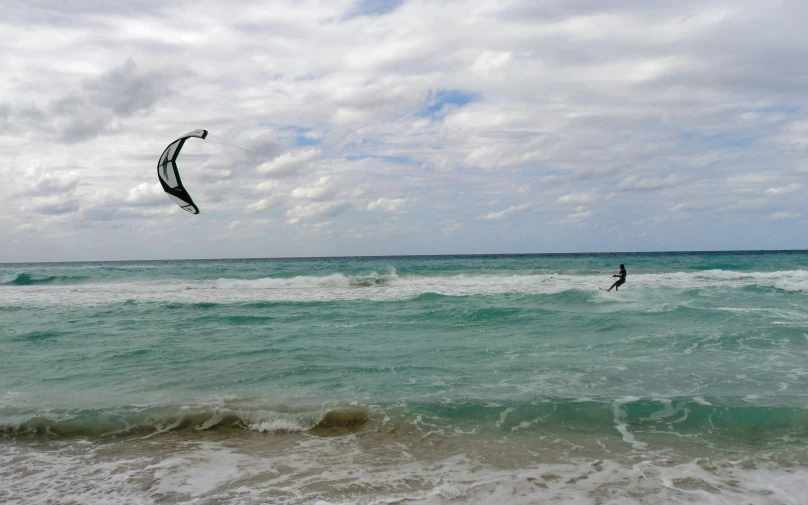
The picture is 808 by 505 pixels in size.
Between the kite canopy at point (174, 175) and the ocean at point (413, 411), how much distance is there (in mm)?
2997

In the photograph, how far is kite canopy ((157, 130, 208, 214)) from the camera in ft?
29.8

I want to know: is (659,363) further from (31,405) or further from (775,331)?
(31,405)

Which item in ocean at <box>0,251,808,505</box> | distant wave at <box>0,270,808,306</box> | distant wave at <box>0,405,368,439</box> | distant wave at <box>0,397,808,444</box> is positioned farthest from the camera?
Result: distant wave at <box>0,270,808,306</box>

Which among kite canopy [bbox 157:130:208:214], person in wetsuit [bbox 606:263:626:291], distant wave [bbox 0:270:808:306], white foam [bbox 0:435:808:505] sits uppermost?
kite canopy [bbox 157:130:208:214]

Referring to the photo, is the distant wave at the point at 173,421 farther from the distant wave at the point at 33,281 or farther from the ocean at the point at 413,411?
the distant wave at the point at 33,281

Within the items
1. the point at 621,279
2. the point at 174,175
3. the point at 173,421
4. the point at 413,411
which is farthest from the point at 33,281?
the point at 413,411

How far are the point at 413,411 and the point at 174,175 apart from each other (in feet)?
18.5

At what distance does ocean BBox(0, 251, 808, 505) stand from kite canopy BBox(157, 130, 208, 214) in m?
3.00

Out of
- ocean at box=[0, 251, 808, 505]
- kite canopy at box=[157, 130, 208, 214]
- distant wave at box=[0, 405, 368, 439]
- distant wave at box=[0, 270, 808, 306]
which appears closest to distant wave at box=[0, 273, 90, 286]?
distant wave at box=[0, 270, 808, 306]

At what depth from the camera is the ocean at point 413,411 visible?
16.4ft

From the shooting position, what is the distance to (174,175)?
9.16 metres

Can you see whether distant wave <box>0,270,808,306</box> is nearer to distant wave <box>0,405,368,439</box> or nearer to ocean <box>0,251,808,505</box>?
ocean <box>0,251,808,505</box>

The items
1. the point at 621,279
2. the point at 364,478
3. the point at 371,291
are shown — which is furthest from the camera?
→ the point at 371,291

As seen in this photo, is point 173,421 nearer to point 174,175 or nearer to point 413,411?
point 413,411
